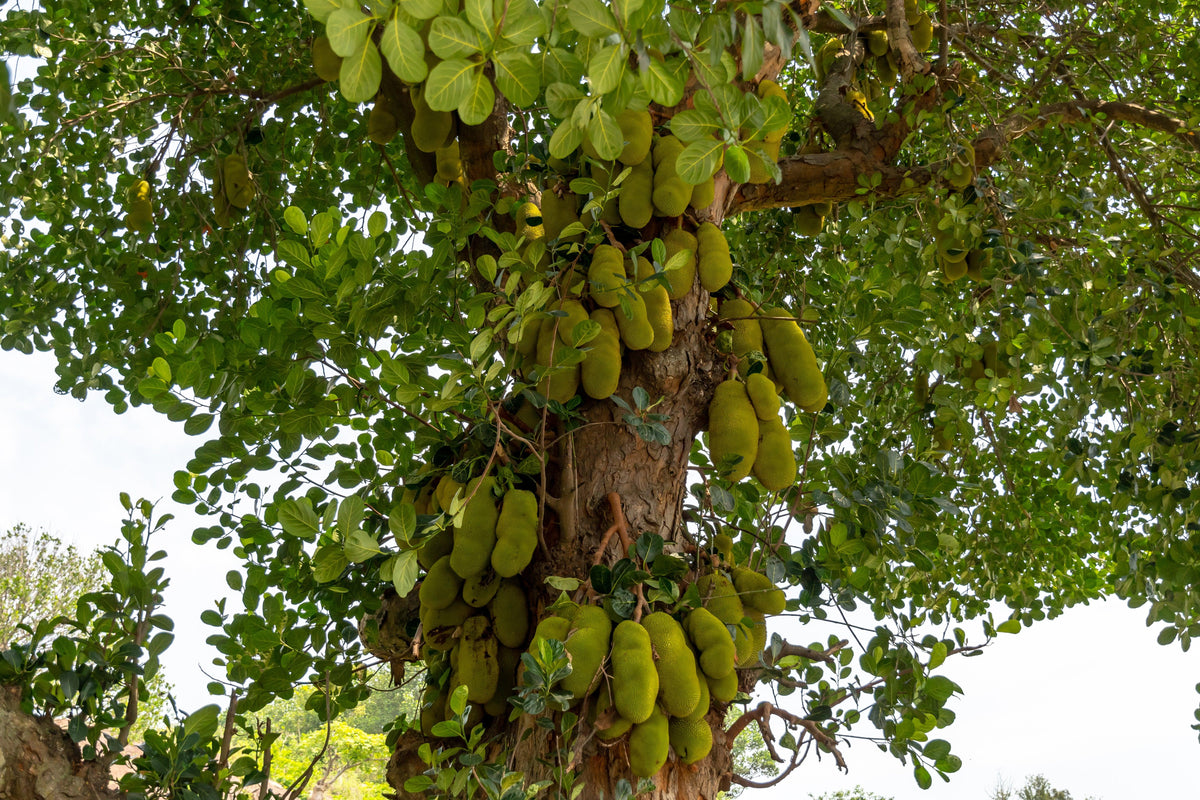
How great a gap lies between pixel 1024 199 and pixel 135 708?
2334 mm

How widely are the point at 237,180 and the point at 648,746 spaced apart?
2204mm

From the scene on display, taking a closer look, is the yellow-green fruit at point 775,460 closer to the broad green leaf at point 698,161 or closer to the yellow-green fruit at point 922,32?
the broad green leaf at point 698,161

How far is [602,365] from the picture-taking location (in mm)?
1525

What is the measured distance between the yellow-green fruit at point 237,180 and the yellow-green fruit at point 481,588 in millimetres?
1753

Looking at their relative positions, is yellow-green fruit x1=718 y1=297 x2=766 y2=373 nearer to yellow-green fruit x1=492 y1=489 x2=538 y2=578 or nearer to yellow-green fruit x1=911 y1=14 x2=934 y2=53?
yellow-green fruit x1=492 y1=489 x2=538 y2=578

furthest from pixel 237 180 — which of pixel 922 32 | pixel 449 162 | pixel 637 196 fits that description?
pixel 922 32

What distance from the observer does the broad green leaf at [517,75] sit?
853 millimetres

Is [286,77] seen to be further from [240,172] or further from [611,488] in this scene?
[611,488]

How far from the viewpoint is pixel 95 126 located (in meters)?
3.04

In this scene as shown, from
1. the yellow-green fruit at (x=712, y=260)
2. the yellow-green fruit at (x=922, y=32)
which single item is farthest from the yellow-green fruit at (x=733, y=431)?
the yellow-green fruit at (x=922, y=32)

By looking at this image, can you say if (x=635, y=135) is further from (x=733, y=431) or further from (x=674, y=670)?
(x=674, y=670)

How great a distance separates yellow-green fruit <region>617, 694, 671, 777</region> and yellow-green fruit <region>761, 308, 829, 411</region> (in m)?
0.67

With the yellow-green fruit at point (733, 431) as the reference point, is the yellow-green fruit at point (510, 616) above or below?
below

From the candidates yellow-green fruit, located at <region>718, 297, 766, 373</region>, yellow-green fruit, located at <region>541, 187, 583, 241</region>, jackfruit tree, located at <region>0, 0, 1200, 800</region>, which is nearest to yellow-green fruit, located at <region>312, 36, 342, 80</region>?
jackfruit tree, located at <region>0, 0, 1200, 800</region>
